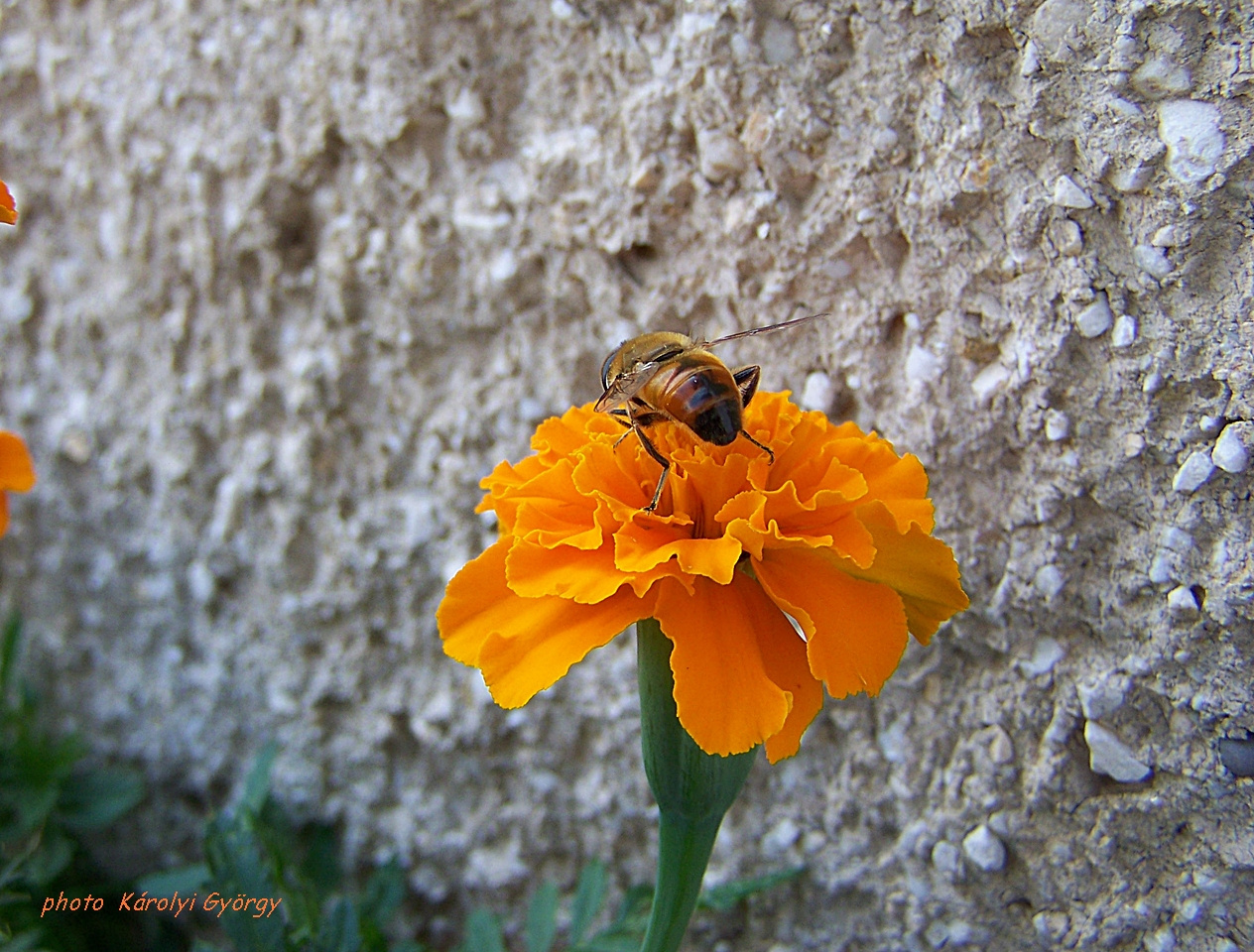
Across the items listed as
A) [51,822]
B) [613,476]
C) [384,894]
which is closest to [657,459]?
[613,476]

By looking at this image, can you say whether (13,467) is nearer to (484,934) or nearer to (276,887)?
(276,887)

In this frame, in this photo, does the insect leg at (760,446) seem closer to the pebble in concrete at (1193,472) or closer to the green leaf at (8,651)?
the pebble in concrete at (1193,472)

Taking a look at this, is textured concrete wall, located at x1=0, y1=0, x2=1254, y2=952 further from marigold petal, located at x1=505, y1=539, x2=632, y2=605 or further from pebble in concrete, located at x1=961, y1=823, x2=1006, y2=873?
marigold petal, located at x1=505, y1=539, x2=632, y2=605

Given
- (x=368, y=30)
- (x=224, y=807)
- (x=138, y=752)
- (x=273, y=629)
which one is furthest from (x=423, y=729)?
(x=368, y=30)

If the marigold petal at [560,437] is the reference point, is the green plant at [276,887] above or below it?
below

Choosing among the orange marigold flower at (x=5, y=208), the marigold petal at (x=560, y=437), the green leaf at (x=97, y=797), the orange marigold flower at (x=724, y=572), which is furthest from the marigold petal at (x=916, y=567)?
the green leaf at (x=97, y=797)

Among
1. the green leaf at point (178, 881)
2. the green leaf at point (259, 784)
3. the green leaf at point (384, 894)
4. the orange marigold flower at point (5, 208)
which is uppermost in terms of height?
the orange marigold flower at point (5, 208)
